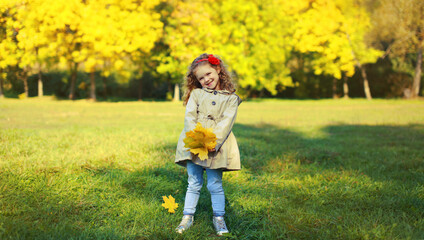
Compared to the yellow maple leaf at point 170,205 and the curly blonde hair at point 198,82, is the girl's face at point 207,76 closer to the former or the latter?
the curly blonde hair at point 198,82

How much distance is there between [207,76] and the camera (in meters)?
3.04

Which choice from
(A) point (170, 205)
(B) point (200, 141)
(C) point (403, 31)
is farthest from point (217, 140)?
(C) point (403, 31)

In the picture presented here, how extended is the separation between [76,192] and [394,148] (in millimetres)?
5798

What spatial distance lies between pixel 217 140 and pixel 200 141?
0.16m

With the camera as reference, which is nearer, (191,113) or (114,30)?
(191,113)

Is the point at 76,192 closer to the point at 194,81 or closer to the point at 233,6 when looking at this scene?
the point at 194,81

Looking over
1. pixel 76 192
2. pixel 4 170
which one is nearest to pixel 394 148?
pixel 76 192

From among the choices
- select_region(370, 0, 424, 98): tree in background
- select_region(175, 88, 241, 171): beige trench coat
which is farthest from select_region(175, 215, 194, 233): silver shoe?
select_region(370, 0, 424, 98): tree in background

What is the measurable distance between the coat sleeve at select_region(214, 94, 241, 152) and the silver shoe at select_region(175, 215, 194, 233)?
682mm

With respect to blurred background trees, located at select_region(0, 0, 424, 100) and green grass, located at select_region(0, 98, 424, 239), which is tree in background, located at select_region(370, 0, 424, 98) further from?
green grass, located at select_region(0, 98, 424, 239)

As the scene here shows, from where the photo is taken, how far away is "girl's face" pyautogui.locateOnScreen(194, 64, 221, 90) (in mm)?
3033

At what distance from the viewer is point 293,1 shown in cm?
2453

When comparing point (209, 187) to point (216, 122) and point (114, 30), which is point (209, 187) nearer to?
point (216, 122)

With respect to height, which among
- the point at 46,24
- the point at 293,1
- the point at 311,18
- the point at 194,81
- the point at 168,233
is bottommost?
the point at 168,233
